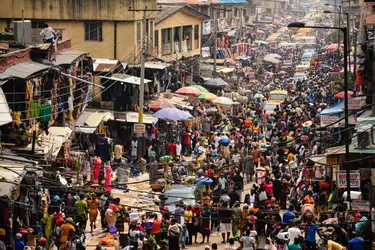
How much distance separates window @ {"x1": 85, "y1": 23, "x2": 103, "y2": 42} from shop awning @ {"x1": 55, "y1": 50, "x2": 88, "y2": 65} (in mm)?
11713

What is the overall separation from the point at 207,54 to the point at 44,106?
43.4 m

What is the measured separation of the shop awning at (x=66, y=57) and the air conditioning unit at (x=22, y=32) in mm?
1233

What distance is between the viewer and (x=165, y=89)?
51906 millimetres

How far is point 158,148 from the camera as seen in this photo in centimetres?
4047

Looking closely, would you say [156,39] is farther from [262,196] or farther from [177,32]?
[262,196]

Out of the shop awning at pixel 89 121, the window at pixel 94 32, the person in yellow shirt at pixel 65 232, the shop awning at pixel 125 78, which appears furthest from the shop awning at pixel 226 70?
the person in yellow shirt at pixel 65 232

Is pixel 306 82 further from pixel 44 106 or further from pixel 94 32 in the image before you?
pixel 44 106

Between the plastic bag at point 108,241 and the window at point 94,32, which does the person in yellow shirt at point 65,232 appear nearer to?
the plastic bag at point 108,241

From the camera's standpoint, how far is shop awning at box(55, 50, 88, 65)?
3408 centimetres

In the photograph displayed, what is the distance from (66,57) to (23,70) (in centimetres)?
650

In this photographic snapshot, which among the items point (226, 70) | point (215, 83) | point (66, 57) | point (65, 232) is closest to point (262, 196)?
point (65, 232)

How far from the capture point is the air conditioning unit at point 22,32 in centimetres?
3359

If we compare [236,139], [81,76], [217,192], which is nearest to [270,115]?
[236,139]

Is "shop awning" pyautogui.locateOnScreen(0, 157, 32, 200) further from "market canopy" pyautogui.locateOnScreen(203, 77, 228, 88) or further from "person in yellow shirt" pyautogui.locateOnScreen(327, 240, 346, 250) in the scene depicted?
"market canopy" pyautogui.locateOnScreen(203, 77, 228, 88)
